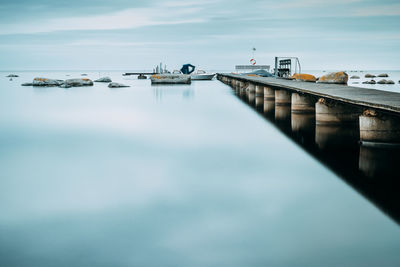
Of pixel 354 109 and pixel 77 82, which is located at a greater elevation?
pixel 354 109

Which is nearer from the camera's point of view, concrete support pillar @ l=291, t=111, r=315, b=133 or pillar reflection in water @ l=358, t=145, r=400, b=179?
pillar reflection in water @ l=358, t=145, r=400, b=179

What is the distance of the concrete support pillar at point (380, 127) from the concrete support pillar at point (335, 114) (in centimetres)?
404

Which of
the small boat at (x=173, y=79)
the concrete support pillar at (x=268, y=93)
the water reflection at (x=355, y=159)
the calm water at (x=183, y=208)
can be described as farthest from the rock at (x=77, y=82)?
the water reflection at (x=355, y=159)

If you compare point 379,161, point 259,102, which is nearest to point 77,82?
point 259,102

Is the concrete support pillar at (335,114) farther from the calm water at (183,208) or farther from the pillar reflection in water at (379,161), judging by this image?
the pillar reflection in water at (379,161)

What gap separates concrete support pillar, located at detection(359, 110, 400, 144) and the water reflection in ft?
0.74

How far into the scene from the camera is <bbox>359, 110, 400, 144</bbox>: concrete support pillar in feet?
31.2

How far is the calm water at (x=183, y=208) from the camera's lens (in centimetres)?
459

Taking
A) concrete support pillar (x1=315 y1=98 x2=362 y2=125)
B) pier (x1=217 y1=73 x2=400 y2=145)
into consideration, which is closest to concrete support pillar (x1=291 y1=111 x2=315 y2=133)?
pier (x1=217 y1=73 x2=400 y2=145)

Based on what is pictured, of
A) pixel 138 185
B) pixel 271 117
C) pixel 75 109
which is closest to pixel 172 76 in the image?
pixel 75 109

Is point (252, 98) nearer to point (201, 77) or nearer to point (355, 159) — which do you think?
point (355, 159)

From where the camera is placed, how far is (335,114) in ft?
46.3

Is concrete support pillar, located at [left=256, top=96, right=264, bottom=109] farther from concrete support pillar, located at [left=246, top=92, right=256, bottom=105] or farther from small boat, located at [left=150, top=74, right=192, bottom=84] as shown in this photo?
small boat, located at [left=150, top=74, right=192, bottom=84]

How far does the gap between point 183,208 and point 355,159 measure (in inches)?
183
